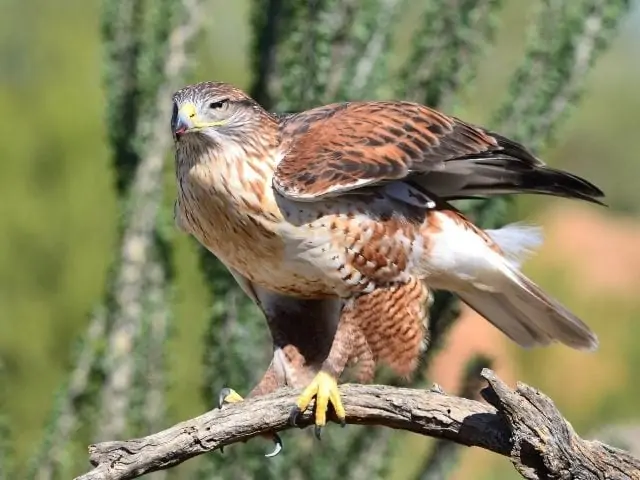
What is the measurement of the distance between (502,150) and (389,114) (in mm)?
462

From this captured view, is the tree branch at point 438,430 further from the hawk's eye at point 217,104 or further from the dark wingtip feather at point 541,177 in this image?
the dark wingtip feather at point 541,177

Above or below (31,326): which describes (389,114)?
above

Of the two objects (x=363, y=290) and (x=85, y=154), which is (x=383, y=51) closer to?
(x=363, y=290)

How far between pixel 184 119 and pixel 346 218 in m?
0.69

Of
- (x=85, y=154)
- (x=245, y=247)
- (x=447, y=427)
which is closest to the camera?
(x=447, y=427)

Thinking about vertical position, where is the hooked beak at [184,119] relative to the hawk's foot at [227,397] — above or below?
above

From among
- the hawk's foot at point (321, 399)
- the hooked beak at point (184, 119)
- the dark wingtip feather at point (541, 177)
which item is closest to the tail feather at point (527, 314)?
the dark wingtip feather at point (541, 177)

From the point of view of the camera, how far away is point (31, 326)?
11125 millimetres

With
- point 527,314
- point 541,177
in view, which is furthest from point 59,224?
point 541,177

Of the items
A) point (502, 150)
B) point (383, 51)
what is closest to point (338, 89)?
point (383, 51)

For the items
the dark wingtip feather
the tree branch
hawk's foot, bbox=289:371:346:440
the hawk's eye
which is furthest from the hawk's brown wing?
the tree branch

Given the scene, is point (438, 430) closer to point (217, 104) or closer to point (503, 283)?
point (503, 283)

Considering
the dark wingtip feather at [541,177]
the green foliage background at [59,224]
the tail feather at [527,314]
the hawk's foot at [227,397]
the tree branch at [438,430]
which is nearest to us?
the tree branch at [438,430]

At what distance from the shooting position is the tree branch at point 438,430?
11.1 ft
